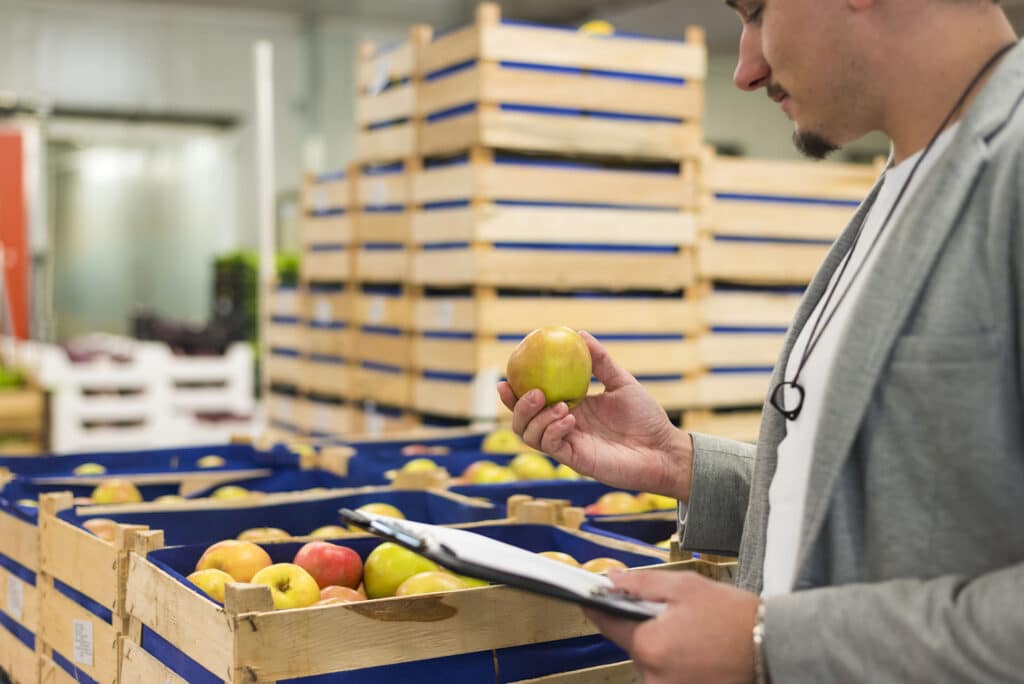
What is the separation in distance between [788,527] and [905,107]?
51cm

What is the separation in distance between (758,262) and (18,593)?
11.1 feet

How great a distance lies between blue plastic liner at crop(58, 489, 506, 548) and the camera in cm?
254

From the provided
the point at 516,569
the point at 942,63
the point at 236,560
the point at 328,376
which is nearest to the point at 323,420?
the point at 328,376

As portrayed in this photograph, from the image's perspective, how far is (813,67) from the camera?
4.65 ft

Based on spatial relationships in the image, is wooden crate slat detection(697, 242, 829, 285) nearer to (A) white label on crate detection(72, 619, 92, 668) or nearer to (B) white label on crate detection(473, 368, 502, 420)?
(B) white label on crate detection(473, 368, 502, 420)

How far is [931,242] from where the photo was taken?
130 centimetres

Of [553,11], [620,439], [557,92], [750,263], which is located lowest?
[620,439]

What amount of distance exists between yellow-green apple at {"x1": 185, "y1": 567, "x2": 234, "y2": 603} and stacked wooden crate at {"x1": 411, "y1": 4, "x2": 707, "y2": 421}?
2423 millimetres

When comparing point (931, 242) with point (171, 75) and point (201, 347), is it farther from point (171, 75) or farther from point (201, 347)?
point (171, 75)

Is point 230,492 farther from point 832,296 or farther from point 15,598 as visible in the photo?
point 832,296

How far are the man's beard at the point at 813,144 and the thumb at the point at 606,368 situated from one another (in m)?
0.51

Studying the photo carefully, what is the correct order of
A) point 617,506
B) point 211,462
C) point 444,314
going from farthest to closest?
point 444,314 < point 211,462 < point 617,506

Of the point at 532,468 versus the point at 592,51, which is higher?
the point at 592,51

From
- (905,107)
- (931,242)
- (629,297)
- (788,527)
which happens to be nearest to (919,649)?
(788,527)
